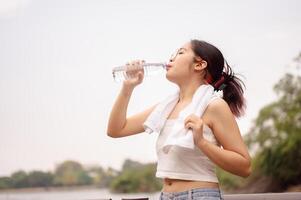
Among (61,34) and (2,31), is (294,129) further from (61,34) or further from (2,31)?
(2,31)

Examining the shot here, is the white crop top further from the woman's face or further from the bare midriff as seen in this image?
the woman's face

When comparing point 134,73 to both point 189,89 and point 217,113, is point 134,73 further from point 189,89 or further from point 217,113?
point 217,113

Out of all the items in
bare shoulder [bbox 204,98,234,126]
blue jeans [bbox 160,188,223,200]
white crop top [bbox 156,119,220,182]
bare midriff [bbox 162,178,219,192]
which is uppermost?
bare shoulder [bbox 204,98,234,126]

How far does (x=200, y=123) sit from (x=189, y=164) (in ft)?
0.44

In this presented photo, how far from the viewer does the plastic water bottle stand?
57.4 inches

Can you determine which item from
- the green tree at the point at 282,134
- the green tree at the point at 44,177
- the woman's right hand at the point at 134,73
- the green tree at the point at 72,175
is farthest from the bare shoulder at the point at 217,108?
the green tree at the point at 282,134

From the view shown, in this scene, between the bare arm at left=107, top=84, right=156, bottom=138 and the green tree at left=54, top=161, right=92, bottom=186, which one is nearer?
the bare arm at left=107, top=84, right=156, bottom=138

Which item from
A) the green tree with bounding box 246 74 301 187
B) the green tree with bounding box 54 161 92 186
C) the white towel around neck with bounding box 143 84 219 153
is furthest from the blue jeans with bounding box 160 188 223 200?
the green tree with bounding box 246 74 301 187

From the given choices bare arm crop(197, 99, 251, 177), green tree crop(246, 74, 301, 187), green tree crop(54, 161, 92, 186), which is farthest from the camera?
green tree crop(246, 74, 301, 187)

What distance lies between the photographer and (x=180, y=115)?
139 cm

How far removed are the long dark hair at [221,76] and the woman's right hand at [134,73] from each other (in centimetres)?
16

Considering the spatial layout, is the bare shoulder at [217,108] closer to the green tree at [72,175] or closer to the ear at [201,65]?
the ear at [201,65]

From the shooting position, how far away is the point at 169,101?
1479mm

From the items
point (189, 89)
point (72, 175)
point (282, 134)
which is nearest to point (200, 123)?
point (189, 89)
